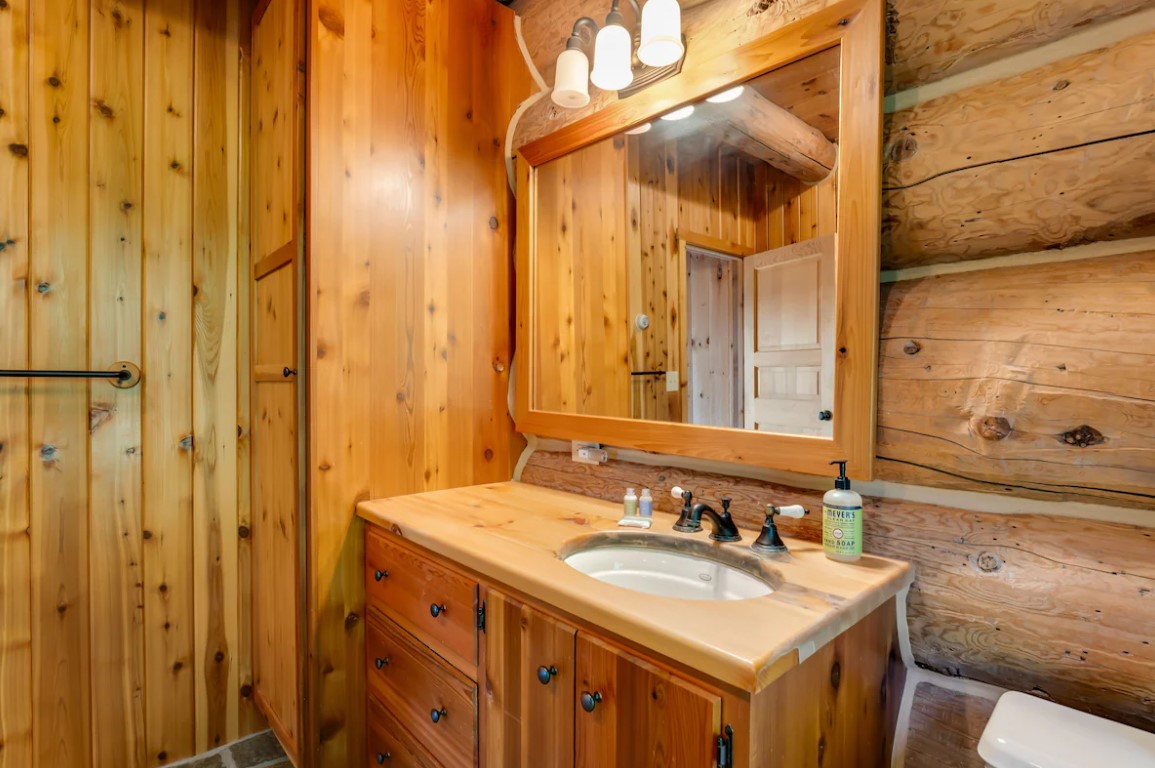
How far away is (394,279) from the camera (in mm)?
1561

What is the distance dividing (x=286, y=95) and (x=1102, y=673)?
7.19 ft

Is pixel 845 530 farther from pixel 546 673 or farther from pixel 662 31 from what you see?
pixel 662 31

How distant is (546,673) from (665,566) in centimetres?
37

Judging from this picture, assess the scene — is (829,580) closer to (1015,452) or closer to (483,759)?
(1015,452)

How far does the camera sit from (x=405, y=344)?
5.19 ft

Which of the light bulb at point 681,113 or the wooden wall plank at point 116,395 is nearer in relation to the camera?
the light bulb at point 681,113

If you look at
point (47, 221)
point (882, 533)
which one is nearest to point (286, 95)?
point (47, 221)

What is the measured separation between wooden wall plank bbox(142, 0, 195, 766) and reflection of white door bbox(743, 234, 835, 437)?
5.79 ft

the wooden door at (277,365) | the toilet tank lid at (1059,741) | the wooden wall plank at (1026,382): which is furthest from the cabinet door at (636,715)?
the wooden door at (277,365)

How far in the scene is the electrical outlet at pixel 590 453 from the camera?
5.23ft

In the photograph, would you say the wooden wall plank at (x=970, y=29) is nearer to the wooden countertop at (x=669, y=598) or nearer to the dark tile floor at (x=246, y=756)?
the wooden countertop at (x=669, y=598)

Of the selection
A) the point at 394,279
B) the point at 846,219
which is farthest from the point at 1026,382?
the point at 394,279

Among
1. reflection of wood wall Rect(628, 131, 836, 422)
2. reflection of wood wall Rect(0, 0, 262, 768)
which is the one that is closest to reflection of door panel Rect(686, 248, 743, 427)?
reflection of wood wall Rect(628, 131, 836, 422)

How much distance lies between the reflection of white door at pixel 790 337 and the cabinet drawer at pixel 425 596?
0.73 metres
